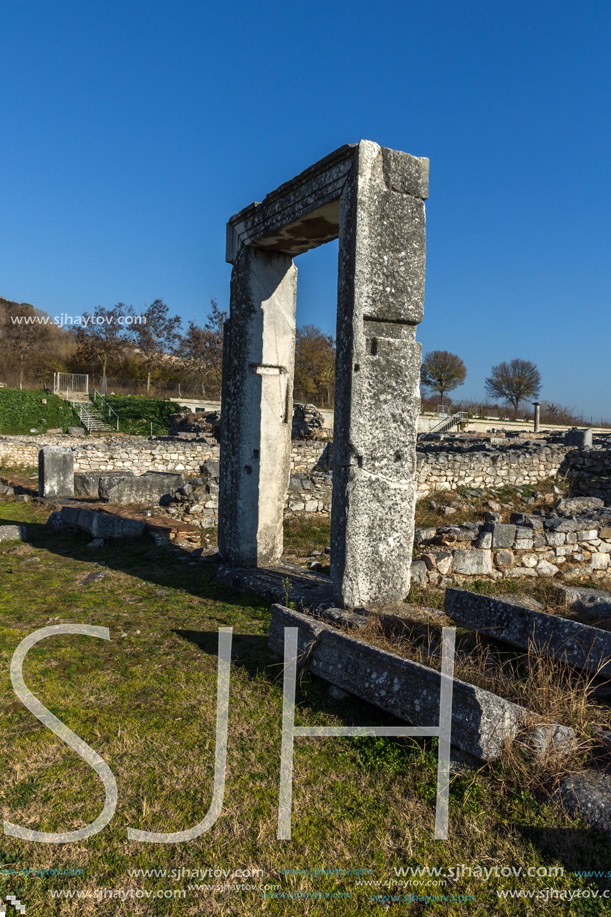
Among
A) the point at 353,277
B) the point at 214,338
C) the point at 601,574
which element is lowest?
the point at 601,574

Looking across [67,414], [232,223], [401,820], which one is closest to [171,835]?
[401,820]

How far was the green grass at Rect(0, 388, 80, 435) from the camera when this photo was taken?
3199 cm

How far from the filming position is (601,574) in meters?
8.18

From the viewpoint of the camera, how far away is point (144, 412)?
36094 mm

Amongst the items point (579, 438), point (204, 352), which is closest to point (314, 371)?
point (204, 352)

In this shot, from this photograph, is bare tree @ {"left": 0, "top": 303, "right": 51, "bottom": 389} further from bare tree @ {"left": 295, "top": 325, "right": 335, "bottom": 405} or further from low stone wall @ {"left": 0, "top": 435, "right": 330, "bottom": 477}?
low stone wall @ {"left": 0, "top": 435, "right": 330, "bottom": 477}

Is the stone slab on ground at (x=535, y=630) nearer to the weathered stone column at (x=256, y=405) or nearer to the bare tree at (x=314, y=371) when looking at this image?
the weathered stone column at (x=256, y=405)

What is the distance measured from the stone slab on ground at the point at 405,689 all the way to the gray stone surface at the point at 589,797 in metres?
0.25

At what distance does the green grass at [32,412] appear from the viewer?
3199 centimetres

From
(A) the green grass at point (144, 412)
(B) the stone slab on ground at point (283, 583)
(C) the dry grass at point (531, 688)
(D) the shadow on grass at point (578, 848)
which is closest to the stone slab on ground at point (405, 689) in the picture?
(C) the dry grass at point (531, 688)

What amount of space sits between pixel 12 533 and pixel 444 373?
1983 inches

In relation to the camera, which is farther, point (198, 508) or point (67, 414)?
point (67, 414)

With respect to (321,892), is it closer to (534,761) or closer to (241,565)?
(534,761)

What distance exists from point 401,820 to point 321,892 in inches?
22.4
